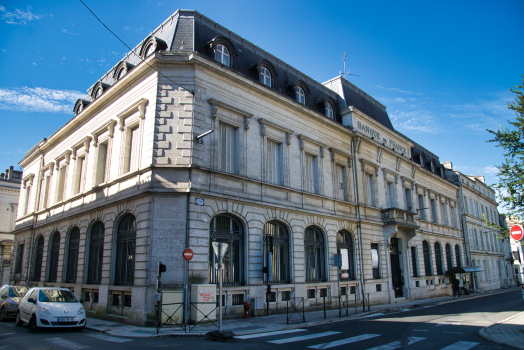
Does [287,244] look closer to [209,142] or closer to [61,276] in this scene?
[209,142]

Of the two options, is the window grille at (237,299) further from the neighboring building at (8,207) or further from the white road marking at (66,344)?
the neighboring building at (8,207)

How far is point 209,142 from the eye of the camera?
1597cm

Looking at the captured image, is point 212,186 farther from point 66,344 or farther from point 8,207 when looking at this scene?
point 8,207

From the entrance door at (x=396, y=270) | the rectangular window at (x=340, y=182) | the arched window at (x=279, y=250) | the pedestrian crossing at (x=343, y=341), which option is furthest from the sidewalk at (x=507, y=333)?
the entrance door at (x=396, y=270)

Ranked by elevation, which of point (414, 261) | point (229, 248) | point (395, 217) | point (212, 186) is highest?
point (212, 186)

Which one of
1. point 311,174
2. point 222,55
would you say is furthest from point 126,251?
point 311,174

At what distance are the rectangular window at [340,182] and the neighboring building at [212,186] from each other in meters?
0.13

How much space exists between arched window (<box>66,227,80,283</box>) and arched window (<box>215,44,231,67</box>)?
472 inches

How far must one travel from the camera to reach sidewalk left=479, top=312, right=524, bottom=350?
31.1 feet

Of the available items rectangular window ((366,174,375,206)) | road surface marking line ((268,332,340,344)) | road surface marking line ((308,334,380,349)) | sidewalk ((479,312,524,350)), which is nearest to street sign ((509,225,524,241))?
sidewalk ((479,312,524,350))

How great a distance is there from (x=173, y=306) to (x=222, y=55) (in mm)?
11432

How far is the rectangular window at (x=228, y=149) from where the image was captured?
16.7m

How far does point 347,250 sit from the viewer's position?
22.2m

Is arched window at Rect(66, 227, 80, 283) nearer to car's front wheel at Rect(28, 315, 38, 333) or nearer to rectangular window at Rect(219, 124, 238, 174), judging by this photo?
Result: car's front wheel at Rect(28, 315, 38, 333)
